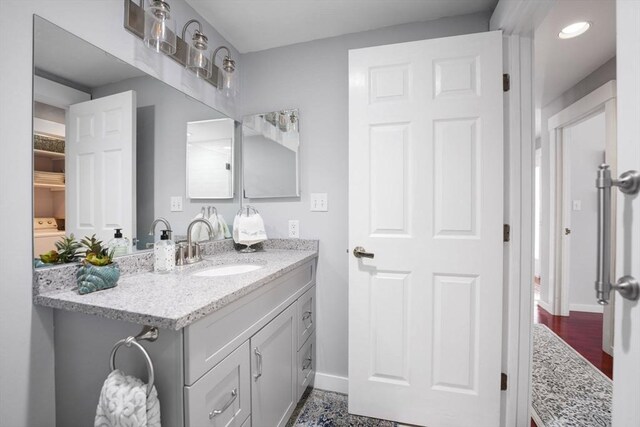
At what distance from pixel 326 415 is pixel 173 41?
2220 millimetres

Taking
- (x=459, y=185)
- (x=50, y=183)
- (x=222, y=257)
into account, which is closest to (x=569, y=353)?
(x=459, y=185)

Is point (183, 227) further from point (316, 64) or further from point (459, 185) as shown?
point (459, 185)

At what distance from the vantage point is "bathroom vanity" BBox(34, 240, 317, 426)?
795 mm

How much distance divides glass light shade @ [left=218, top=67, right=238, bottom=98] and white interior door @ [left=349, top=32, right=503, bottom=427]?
78cm

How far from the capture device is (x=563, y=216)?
3.09 m

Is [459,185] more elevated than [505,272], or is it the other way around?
[459,185]

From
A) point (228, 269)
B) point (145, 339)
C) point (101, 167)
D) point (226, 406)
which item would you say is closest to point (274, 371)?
point (226, 406)

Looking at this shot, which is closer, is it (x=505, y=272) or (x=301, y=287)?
(x=505, y=272)

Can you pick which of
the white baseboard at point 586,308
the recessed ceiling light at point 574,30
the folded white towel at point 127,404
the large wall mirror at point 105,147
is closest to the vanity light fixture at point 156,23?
the large wall mirror at point 105,147

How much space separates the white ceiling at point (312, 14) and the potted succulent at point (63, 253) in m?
1.42

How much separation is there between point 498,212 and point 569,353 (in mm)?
1838

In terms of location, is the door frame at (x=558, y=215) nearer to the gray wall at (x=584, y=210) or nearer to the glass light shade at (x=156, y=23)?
the gray wall at (x=584, y=210)

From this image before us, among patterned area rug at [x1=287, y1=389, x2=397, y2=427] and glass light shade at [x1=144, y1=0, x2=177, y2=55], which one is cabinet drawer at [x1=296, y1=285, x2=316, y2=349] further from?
glass light shade at [x1=144, y1=0, x2=177, y2=55]

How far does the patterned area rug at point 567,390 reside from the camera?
1.57 meters
